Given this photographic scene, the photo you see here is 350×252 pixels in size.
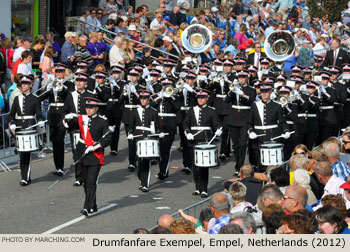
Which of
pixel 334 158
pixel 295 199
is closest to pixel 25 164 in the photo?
pixel 334 158

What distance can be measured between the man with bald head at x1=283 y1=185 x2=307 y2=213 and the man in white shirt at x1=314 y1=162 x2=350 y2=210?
1.51m

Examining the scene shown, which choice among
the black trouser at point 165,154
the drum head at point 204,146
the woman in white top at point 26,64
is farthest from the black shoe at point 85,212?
the woman in white top at point 26,64

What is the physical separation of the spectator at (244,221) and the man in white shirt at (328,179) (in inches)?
108

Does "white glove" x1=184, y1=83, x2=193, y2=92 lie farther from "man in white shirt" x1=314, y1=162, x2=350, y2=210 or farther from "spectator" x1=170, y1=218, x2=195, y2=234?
"spectator" x1=170, y1=218, x2=195, y2=234

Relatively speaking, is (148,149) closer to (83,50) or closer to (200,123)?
(200,123)

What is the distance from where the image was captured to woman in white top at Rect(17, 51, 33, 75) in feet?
60.7

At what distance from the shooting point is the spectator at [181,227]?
8945mm

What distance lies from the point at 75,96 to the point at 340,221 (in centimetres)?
869

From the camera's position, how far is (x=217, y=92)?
61.5 feet

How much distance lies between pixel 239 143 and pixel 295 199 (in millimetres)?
7508

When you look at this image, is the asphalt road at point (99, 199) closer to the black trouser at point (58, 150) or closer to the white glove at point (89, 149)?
the black trouser at point (58, 150)

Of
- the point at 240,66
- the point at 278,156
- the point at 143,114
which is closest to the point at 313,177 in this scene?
the point at 278,156

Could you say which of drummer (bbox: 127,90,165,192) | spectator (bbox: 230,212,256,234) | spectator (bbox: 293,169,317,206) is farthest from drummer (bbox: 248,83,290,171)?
spectator (bbox: 230,212,256,234)

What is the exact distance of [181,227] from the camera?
8.98 m
